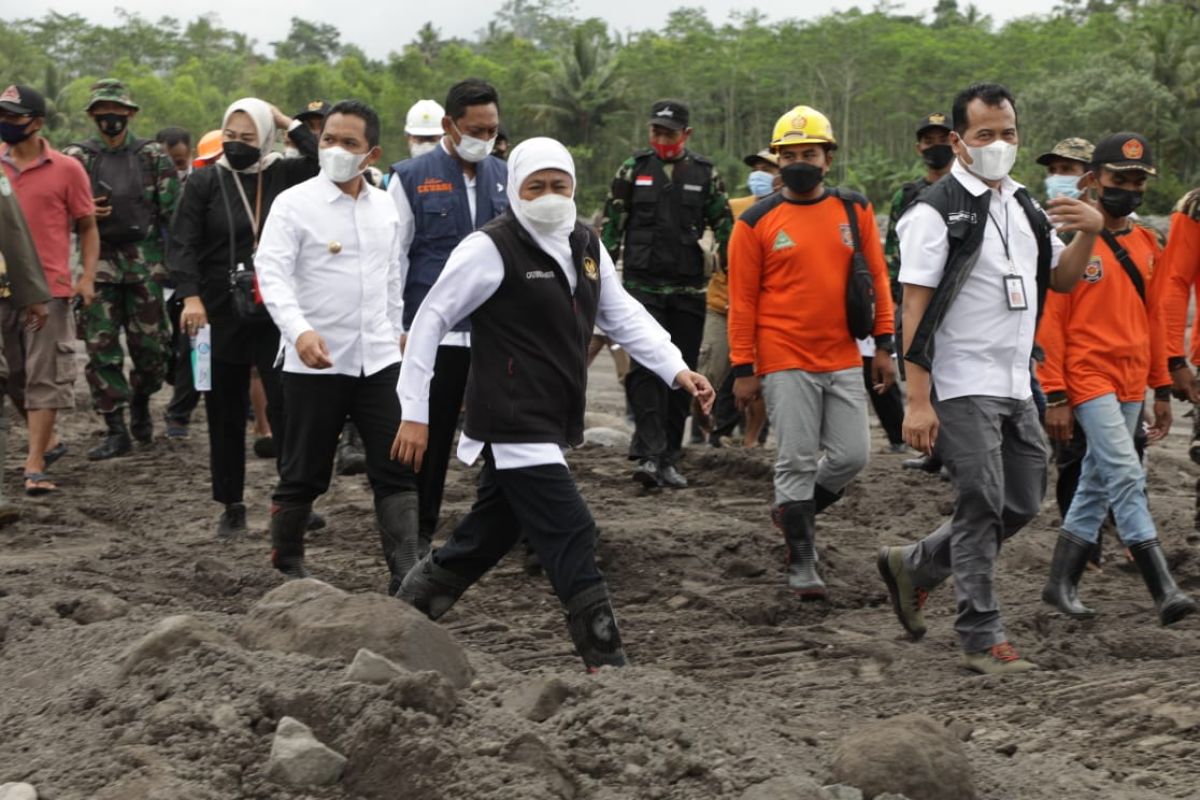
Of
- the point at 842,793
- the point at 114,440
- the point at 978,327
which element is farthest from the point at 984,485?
the point at 114,440

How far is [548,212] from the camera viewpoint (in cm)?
506

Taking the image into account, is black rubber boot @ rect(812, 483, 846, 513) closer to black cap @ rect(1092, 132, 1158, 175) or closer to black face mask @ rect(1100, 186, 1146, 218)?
black face mask @ rect(1100, 186, 1146, 218)

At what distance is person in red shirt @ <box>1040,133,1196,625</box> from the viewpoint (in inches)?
252

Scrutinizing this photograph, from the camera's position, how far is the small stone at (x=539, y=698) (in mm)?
4273

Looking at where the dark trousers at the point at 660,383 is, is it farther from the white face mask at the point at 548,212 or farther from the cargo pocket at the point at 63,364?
the white face mask at the point at 548,212

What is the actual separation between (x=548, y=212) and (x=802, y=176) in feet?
7.19

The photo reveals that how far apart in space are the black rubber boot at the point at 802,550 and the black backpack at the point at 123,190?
5.29m

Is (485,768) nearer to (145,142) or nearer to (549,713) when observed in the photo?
(549,713)

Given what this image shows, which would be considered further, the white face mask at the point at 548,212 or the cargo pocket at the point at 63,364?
the cargo pocket at the point at 63,364

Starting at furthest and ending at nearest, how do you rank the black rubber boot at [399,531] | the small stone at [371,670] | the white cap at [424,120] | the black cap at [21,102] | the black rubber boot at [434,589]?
1. the white cap at [424,120]
2. the black cap at [21,102]
3. the black rubber boot at [399,531]
4. the black rubber boot at [434,589]
5. the small stone at [371,670]

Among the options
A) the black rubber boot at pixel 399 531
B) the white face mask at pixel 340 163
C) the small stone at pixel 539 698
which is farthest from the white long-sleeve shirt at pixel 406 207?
the small stone at pixel 539 698

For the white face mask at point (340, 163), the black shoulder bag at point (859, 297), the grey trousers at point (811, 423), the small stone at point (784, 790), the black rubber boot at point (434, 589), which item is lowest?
the small stone at point (784, 790)

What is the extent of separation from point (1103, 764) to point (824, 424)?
105 inches

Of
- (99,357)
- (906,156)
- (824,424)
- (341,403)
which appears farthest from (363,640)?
(906,156)
